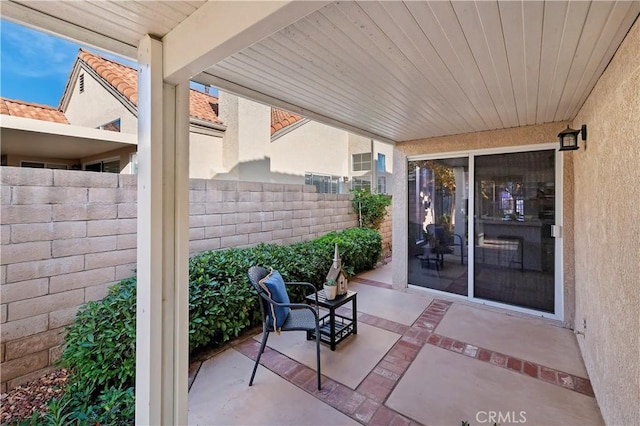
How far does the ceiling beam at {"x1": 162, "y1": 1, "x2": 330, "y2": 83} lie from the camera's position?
45.3 inches

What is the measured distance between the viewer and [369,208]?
786 centimetres

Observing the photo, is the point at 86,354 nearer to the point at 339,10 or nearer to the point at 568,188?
the point at 339,10

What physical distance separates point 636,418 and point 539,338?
2.25 meters

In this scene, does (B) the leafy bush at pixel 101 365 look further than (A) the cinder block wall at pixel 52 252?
No

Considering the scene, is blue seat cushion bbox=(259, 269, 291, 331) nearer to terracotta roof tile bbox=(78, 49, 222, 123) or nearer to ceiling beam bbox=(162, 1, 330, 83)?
ceiling beam bbox=(162, 1, 330, 83)

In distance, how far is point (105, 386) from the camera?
2322mm

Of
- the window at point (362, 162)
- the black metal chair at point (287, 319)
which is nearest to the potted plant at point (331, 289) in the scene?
the black metal chair at point (287, 319)

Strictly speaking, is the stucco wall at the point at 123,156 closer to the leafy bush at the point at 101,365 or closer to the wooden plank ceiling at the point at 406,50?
the leafy bush at the point at 101,365

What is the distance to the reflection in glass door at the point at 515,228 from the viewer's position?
13.4ft

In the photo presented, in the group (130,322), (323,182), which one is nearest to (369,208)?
(323,182)

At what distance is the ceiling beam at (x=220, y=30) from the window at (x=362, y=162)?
10900 mm

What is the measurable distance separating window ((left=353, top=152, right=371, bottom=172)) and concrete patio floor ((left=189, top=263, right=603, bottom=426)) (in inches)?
350

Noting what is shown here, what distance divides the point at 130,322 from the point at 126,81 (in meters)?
5.66

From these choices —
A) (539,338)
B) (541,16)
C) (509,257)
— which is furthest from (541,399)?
(541,16)
